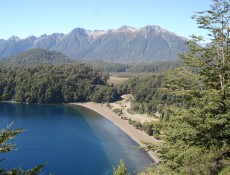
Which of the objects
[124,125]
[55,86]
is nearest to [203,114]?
[124,125]

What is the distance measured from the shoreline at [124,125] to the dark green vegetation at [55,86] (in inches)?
186


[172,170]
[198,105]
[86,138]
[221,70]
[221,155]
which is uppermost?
[221,70]

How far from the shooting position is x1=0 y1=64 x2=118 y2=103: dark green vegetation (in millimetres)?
113750

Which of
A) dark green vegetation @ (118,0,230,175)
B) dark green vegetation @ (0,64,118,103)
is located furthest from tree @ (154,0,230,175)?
dark green vegetation @ (0,64,118,103)

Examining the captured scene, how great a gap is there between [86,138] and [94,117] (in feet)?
74.5

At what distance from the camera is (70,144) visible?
63.5 meters

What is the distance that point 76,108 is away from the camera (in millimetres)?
105188

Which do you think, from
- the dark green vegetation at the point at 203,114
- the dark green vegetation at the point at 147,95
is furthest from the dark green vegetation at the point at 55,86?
the dark green vegetation at the point at 203,114

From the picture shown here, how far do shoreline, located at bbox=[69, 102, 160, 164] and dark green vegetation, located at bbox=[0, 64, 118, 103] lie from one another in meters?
4.72

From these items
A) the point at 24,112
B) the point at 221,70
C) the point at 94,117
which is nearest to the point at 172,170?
the point at 221,70

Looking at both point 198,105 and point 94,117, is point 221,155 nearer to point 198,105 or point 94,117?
point 198,105

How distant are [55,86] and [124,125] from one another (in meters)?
43.7

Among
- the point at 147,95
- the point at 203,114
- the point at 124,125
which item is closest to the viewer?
the point at 203,114

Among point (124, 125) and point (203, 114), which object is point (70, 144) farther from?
point (203, 114)
